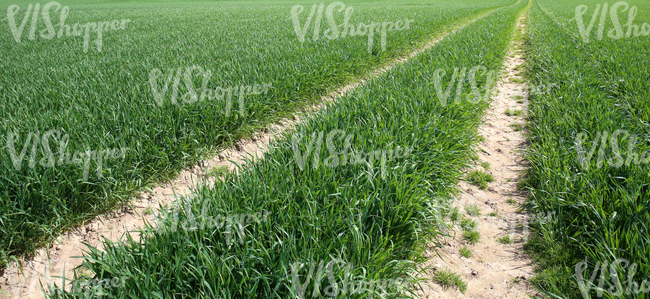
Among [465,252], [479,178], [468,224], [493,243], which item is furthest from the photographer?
[479,178]

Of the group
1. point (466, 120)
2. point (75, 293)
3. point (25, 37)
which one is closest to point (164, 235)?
point (75, 293)

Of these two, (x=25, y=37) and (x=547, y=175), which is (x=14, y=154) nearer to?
(x=547, y=175)

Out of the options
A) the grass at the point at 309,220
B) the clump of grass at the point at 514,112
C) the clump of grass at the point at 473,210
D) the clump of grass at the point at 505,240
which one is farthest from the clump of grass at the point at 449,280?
the clump of grass at the point at 514,112

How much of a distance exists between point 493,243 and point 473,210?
1.46ft

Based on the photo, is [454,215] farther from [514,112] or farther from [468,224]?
[514,112]

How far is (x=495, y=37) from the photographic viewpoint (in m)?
10.2

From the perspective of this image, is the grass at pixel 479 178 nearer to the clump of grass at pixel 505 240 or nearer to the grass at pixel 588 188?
the grass at pixel 588 188

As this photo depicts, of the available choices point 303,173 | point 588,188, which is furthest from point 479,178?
point 303,173

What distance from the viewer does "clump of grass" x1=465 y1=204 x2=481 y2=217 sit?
10.0 ft

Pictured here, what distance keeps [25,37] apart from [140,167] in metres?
11.1

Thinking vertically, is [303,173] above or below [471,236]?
above

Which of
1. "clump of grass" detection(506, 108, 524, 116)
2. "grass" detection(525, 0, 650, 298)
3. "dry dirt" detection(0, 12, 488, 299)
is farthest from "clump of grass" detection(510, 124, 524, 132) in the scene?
"dry dirt" detection(0, 12, 488, 299)

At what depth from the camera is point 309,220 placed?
2.17m

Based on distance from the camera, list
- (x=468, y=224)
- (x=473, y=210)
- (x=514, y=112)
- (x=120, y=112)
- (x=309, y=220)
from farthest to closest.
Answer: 1. (x=514, y=112)
2. (x=120, y=112)
3. (x=473, y=210)
4. (x=468, y=224)
5. (x=309, y=220)
